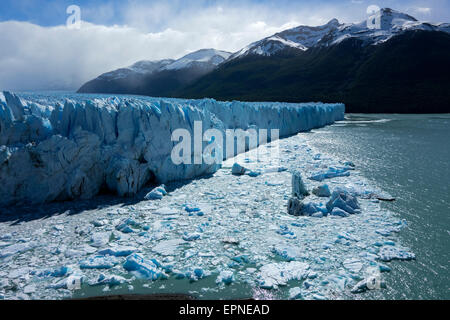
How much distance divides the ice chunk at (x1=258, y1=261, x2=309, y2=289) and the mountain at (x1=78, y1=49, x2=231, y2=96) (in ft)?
249

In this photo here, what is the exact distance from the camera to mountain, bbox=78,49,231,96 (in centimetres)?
7925

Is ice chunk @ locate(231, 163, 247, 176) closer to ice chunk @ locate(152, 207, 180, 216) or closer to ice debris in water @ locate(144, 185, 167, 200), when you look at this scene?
ice debris in water @ locate(144, 185, 167, 200)

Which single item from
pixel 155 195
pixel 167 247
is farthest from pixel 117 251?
pixel 155 195

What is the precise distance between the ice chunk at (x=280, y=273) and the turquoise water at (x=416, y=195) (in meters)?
0.77

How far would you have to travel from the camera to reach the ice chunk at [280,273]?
324cm

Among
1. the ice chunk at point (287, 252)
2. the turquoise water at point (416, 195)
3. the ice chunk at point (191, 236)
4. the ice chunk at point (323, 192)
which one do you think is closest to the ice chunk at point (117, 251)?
the ice chunk at point (191, 236)

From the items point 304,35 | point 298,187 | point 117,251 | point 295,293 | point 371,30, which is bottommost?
point 295,293

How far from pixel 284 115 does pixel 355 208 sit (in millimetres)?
11427

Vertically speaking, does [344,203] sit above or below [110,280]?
above

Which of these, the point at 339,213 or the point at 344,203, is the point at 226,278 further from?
the point at 344,203

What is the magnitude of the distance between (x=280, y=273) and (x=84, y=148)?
501 centimetres

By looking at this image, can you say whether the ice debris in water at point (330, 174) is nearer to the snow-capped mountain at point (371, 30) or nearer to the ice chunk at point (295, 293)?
the ice chunk at point (295, 293)

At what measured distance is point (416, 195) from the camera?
6.07 m

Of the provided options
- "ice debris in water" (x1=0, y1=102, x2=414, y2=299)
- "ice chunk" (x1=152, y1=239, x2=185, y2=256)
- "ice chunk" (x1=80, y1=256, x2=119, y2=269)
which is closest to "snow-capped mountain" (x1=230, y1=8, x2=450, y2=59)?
"ice debris in water" (x1=0, y1=102, x2=414, y2=299)
